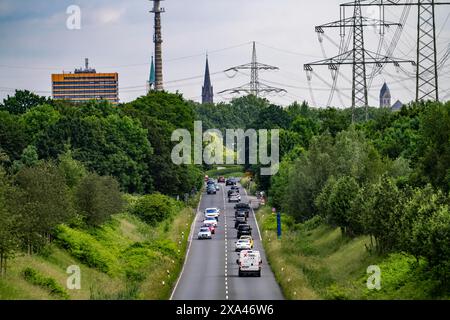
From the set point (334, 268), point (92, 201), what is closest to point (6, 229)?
point (334, 268)

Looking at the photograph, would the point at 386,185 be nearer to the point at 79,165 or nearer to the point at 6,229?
the point at 6,229

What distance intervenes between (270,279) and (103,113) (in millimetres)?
76687

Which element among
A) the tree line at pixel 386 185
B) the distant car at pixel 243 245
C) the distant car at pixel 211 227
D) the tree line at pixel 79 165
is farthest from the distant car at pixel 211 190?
the distant car at pixel 243 245

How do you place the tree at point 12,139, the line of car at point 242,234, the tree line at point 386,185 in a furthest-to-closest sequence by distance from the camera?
the tree at point 12,139, the line of car at point 242,234, the tree line at point 386,185

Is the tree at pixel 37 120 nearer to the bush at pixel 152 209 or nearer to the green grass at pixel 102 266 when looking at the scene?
the bush at pixel 152 209

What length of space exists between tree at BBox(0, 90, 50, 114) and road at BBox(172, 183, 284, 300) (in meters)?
50.9

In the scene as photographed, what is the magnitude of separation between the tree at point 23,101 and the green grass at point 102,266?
211 ft

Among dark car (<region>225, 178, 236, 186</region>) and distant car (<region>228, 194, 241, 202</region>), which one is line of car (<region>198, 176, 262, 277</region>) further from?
dark car (<region>225, 178, 236, 186</region>)

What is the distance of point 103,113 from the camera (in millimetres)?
144875

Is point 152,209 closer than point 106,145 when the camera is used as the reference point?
Yes

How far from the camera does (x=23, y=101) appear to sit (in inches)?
6422

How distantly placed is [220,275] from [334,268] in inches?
268

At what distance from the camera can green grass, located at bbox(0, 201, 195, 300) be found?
57125 millimetres

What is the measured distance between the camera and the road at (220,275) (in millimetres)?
62344
